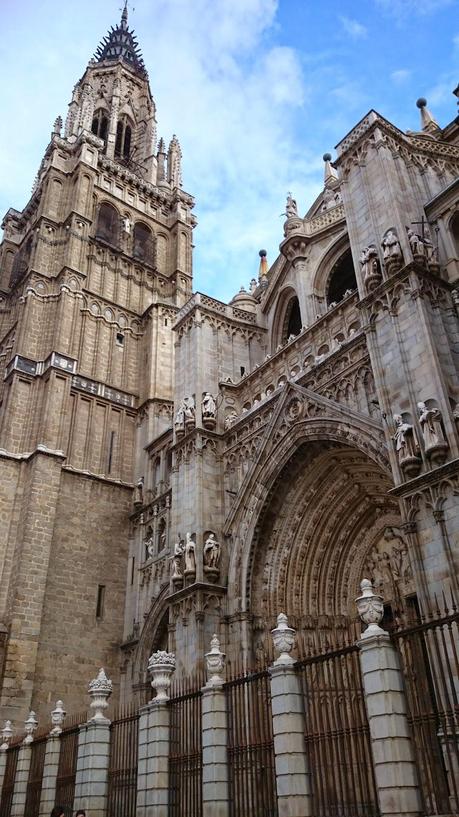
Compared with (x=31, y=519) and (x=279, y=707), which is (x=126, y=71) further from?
(x=279, y=707)

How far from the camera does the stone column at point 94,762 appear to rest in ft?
43.3

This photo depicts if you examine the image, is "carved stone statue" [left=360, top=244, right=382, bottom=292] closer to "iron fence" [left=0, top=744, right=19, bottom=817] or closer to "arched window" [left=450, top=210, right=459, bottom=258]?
"arched window" [left=450, top=210, right=459, bottom=258]

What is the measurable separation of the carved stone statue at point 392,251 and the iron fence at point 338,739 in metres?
9.59

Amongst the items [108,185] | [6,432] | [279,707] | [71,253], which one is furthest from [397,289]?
[108,185]

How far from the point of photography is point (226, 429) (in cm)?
2261

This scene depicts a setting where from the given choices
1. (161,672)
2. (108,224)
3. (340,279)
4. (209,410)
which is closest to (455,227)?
(340,279)

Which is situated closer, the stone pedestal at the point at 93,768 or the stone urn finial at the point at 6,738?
the stone pedestal at the point at 93,768

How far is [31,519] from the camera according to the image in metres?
24.7

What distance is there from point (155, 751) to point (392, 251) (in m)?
11.8

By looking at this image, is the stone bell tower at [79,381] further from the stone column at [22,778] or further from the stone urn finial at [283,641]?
the stone urn finial at [283,641]

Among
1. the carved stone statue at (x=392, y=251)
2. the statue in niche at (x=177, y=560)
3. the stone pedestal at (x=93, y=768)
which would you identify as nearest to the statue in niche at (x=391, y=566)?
the statue in niche at (x=177, y=560)

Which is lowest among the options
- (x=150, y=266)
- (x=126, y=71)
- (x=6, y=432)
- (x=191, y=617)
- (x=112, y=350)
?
(x=191, y=617)

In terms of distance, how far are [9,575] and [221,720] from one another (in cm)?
1498

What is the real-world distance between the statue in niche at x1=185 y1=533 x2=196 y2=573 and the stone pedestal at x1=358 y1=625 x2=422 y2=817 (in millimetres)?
11310
